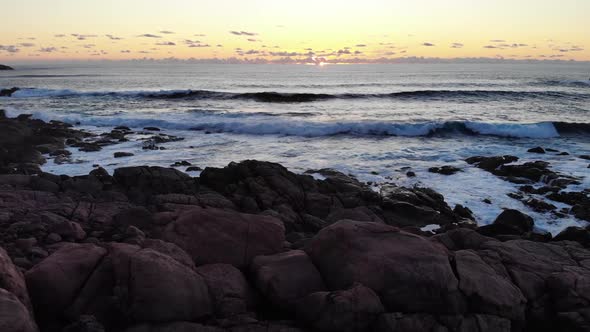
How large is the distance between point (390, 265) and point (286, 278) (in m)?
1.53

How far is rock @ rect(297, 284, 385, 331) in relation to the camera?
5.61 meters

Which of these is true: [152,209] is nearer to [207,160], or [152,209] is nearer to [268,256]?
[268,256]

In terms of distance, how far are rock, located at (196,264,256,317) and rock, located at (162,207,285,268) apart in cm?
50

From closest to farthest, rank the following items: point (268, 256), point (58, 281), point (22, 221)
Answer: point (58, 281) → point (268, 256) → point (22, 221)

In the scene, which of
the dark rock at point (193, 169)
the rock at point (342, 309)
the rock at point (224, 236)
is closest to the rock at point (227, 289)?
the rock at point (224, 236)

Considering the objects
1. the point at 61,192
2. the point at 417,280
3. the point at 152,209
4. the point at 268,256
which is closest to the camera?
the point at 417,280

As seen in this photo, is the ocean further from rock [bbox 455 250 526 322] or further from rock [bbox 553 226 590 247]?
rock [bbox 455 250 526 322]

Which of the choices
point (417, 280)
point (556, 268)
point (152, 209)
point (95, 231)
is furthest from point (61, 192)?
point (556, 268)

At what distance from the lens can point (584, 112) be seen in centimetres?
3734

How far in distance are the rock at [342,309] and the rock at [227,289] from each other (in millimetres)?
820

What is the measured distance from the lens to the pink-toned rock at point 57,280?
565 centimetres

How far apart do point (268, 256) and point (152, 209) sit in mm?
4455

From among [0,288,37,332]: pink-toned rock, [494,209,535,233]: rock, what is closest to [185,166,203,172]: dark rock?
[494,209,535,233]: rock

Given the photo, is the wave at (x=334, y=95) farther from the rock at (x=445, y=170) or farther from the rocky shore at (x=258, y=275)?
the rocky shore at (x=258, y=275)
